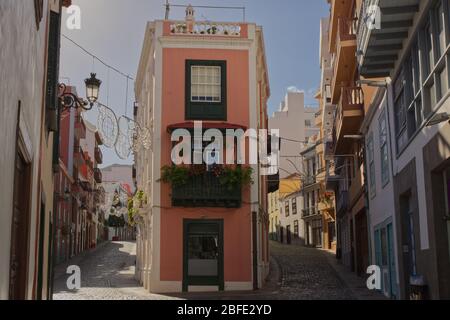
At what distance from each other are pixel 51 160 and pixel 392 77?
25.1ft

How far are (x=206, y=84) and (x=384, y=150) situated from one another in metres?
8.34

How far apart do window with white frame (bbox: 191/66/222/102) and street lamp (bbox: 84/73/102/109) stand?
33.3 ft

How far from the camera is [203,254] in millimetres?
22328

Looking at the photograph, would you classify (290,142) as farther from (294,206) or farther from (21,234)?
(21,234)

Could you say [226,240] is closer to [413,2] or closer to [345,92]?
[345,92]

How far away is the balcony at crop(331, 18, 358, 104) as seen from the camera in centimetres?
2070

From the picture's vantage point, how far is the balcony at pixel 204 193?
2231 cm

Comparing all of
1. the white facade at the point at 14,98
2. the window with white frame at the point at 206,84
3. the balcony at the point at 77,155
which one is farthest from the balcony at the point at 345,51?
the balcony at the point at 77,155

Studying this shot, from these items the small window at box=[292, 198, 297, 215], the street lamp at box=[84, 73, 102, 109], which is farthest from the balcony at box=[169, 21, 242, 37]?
the small window at box=[292, 198, 297, 215]

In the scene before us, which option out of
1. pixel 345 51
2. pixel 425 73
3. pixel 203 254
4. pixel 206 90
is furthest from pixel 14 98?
Result: pixel 206 90

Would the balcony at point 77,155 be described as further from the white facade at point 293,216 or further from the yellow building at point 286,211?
the white facade at point 293,216

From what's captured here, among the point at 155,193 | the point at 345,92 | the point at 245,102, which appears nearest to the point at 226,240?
the point at 155,193

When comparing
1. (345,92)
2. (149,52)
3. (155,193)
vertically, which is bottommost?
(155,193)
